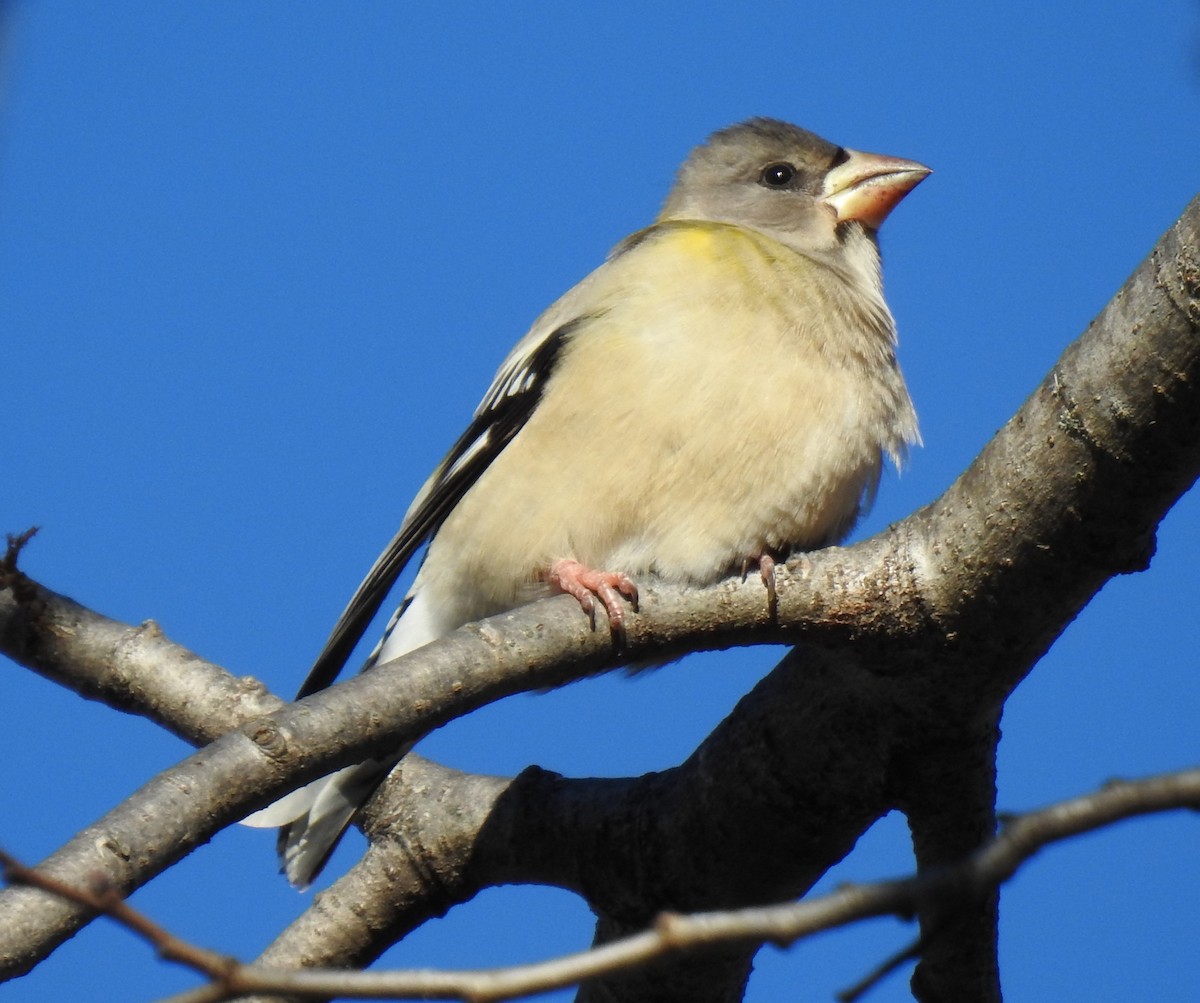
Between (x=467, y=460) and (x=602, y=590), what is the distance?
156cm

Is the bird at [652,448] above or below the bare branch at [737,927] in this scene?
above

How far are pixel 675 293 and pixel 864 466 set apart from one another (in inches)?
34.9

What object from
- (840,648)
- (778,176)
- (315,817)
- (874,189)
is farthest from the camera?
(778,176)

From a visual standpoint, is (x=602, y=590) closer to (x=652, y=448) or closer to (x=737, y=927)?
(x=652, y=448)

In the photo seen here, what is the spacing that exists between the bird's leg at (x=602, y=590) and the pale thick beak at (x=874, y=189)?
8.63 feet

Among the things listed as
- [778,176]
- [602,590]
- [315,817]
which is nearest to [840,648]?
[602,590]

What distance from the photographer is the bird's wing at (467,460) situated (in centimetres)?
523

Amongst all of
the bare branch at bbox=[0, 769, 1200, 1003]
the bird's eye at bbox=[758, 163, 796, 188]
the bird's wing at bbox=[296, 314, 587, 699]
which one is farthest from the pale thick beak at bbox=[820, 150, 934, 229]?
the bare branch at bbox=[0, 769, 1200, 1003]

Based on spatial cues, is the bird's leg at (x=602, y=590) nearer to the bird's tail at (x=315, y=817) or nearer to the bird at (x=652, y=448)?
the bird at (x=652, y=448)

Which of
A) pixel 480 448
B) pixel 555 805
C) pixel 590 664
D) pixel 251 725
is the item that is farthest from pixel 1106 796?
pixel 480 448

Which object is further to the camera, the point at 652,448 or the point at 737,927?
the point at 652,448

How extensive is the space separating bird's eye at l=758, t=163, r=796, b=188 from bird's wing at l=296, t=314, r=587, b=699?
57.4 inches

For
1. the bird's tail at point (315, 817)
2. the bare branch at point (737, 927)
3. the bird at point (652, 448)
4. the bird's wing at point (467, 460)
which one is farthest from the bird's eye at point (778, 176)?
the bare branch at point (737, 927)

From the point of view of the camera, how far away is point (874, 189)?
6.46 m
